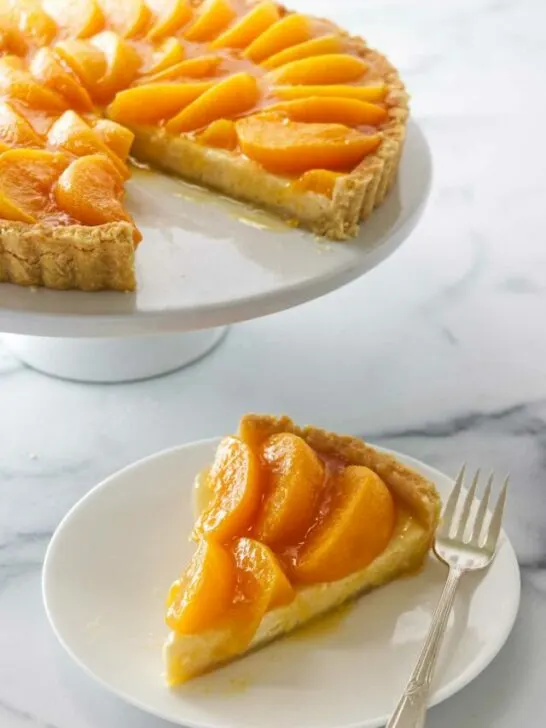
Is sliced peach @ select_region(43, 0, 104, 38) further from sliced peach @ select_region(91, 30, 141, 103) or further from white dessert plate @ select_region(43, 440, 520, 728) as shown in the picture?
white dessert plate @ select_region(43, 440, 520, 728)

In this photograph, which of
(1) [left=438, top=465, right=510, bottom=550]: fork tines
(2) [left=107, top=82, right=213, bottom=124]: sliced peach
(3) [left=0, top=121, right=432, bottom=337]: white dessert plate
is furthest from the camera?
(2) [left=107, top=82, right=213, bottom=124]: sliced peach

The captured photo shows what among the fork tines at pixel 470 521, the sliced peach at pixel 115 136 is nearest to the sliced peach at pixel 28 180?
the sliced peach at pixel 115 136

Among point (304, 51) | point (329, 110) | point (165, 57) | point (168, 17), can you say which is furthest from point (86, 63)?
point (329, 110)

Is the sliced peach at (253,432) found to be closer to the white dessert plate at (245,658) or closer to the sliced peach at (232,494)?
the sliced peach at (232,494)

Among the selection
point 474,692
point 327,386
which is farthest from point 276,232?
point 474,692

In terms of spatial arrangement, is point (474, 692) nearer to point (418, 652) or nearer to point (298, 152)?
point (418, 652)

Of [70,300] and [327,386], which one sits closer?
[70,300]

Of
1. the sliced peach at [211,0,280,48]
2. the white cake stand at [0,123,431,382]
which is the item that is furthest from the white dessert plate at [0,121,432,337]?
the sliced peach at [211,0,280,48]
